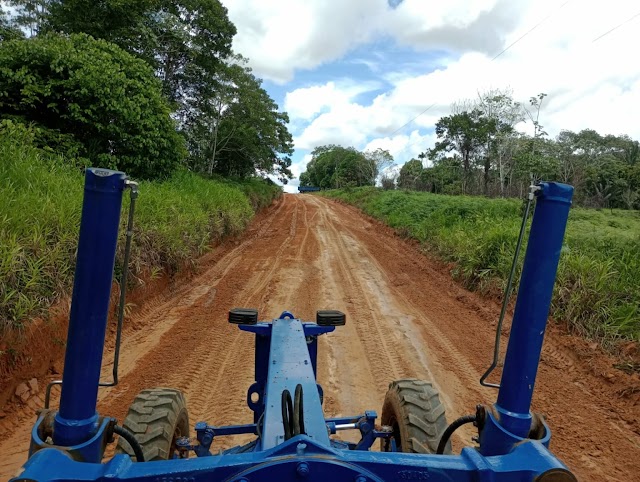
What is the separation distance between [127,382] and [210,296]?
3.12 meters

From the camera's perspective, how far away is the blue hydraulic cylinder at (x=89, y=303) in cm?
126

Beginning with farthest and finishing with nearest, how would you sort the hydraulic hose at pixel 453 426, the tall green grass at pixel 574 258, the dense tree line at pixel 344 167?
1. the dense tree line at pixel 344 167
2. the tall green grass at pixel 574 258
3. the hydraulic hose at pixel 453 426

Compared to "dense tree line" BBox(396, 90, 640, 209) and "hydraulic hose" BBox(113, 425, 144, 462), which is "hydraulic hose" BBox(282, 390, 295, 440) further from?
"dense tree line" BBox(396, 90, 640, 209)

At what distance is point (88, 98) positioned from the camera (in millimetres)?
9078

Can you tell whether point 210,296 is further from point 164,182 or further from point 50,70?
point 50,70

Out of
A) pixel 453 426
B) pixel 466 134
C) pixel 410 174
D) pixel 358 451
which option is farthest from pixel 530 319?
pixel 410 174

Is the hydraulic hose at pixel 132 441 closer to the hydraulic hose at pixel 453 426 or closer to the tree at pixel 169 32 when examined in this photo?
the hydraulic hose at pixel 453 426

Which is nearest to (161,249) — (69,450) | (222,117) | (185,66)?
(69,450)

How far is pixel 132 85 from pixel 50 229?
20.4ft

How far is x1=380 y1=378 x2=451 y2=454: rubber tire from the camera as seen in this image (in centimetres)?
231

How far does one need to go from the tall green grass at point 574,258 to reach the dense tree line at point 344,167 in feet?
105

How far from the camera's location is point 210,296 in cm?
737

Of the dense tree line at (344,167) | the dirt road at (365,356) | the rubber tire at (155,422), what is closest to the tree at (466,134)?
the dense tree line at (344,167)

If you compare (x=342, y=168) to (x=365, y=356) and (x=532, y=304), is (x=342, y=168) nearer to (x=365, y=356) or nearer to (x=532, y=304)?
(x=365, y=356)
